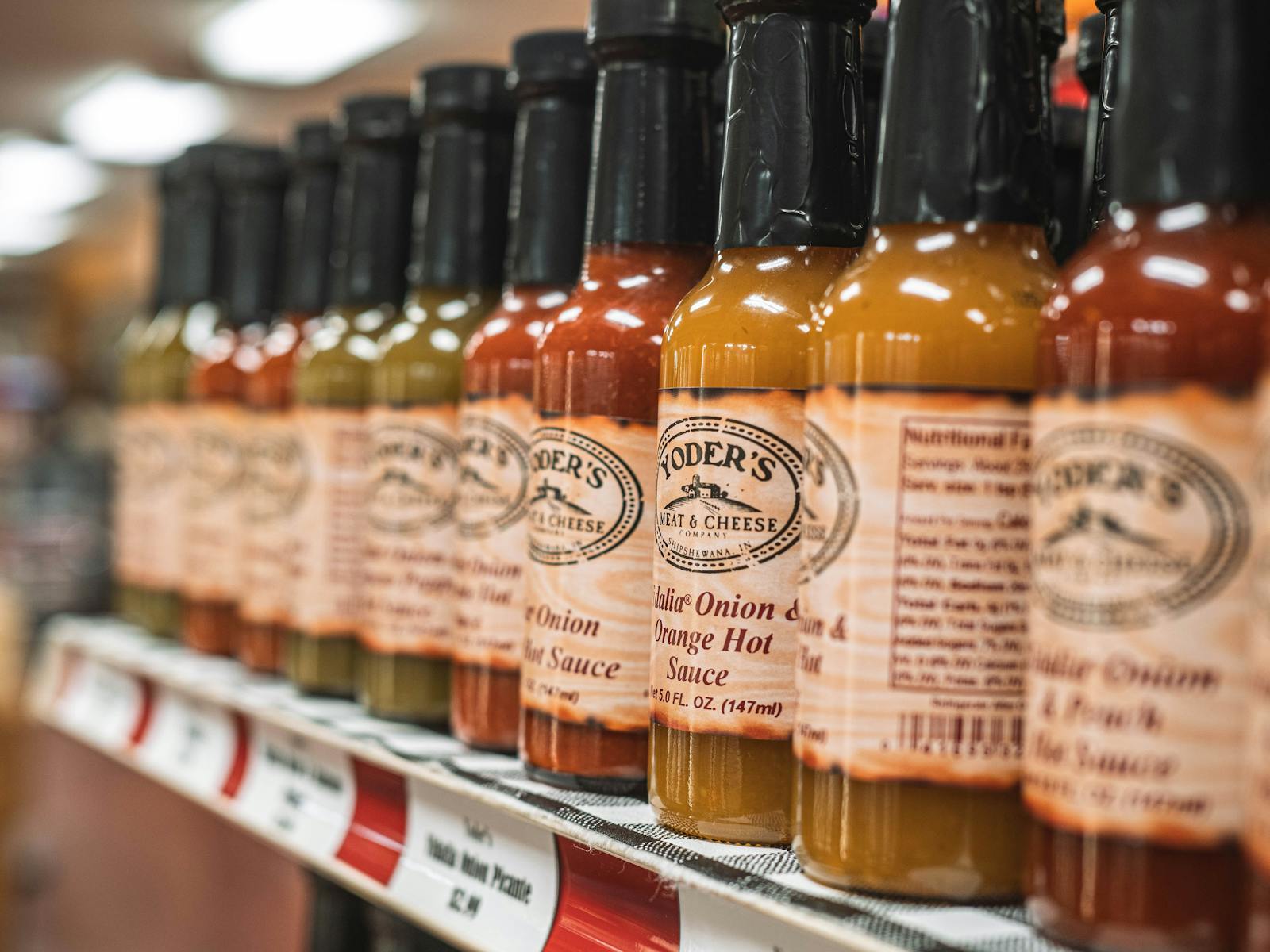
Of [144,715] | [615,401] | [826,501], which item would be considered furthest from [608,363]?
[144,715]

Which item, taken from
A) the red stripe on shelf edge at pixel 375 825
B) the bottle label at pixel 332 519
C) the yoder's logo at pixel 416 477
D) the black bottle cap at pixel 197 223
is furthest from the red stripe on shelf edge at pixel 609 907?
the black bottle cap at pixel 197 223

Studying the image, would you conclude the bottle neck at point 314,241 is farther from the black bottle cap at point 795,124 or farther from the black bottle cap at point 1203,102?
the black bottle cap at point 1203,102

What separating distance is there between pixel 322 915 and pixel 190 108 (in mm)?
3626

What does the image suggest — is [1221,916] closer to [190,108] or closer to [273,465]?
[273,465]

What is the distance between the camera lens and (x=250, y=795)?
1.22 m

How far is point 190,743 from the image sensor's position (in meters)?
1.37

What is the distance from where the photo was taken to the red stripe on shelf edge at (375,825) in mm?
1018

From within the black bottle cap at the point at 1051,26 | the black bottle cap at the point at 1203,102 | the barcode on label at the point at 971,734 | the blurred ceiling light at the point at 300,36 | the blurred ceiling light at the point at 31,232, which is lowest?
the barcode on label at the point at 971,734

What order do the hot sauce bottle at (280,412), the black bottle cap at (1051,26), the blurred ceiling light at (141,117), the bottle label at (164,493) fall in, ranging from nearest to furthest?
1. the black bottle cap at (1051,26)
2. the hot sauce bottle at (280,412)
3. the bottle label at (164,493)
4. the blurred ceiling light at (141,117)

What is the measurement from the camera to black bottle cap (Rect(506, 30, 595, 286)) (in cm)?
98

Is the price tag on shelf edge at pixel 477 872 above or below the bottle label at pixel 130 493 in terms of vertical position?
below

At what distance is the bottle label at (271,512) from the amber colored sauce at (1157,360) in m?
0.82

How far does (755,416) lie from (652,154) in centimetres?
22

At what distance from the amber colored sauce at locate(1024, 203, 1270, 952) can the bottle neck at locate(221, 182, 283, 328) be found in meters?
1.08
